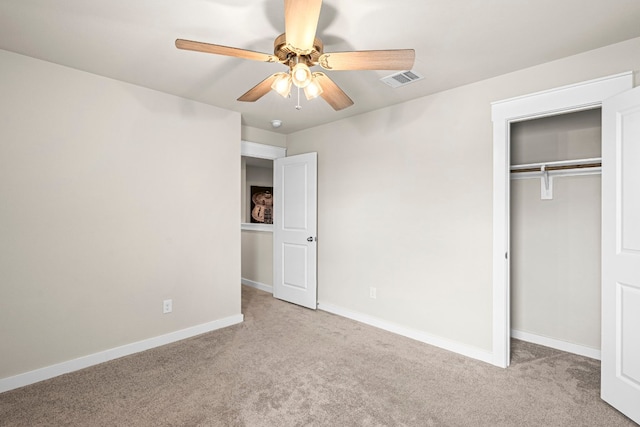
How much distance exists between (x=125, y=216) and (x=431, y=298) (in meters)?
2.92

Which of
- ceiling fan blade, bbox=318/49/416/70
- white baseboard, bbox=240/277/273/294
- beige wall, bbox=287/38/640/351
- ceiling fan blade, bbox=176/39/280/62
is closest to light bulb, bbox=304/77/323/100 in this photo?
ceiling fan blade, bbox=318/49/416/70

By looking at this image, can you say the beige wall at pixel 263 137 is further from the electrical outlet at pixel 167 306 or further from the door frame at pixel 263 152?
the electrical outlet at pixel 167 306

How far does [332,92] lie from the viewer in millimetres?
2072

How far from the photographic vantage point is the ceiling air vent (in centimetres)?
258

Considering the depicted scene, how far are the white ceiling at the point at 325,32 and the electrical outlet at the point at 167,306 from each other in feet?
6.66

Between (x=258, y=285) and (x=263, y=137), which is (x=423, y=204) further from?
(x=258, y=285)

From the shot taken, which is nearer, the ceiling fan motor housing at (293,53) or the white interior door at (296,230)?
the ceiling fan motor housing at (293,53)

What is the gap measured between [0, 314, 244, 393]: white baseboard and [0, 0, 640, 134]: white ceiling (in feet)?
7.65

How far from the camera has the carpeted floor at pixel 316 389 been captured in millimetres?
1958

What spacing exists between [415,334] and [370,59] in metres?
2.60

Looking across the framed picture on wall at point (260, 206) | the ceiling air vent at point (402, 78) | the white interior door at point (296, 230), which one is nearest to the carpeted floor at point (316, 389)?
the white interior door at point (296, 230)

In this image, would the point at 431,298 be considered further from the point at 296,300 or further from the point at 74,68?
the point at 74,68

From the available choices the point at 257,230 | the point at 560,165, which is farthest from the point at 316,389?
the point at 257,230

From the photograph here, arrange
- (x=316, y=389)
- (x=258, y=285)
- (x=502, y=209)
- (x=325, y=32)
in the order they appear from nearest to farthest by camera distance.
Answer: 1. (x=325, y=32)
2. (x=316, y=389)
3. (x=502, y=209)
4. (x=258, y=285)
